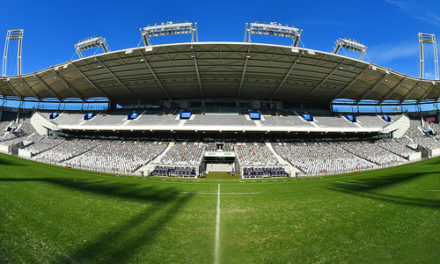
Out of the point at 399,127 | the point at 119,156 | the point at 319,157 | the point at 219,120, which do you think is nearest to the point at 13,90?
the point at 119,156

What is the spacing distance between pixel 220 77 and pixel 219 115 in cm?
949

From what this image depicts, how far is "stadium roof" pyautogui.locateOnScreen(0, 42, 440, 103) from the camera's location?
27.4 meters

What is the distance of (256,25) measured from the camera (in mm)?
27000

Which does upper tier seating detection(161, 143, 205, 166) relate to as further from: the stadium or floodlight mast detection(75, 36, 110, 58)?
floodlight mast detection(75, 36, 110, 58)

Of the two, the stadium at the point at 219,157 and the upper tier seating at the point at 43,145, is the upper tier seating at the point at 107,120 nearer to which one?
the stadium at the point at 219,157

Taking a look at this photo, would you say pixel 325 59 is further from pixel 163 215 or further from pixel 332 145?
pixel 163 215

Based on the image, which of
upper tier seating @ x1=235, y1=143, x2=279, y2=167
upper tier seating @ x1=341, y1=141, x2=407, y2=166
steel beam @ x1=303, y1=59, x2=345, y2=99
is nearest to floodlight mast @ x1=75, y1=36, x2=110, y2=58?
upper tier seating @ x1=235, y1=143, x2=279, y2=167

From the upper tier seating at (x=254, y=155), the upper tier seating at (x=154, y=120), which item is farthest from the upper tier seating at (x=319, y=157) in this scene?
the upper tier seating at (x=154, y=120)

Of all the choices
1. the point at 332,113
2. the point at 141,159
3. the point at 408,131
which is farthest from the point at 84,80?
the point at 408,131

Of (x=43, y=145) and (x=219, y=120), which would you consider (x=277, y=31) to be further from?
(x=43, y=145)

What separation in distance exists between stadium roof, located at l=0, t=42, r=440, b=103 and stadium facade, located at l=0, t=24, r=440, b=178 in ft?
0.67

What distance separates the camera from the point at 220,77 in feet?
110

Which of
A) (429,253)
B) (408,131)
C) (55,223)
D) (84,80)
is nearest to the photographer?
(429,253)

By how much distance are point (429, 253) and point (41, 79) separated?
168 ft
